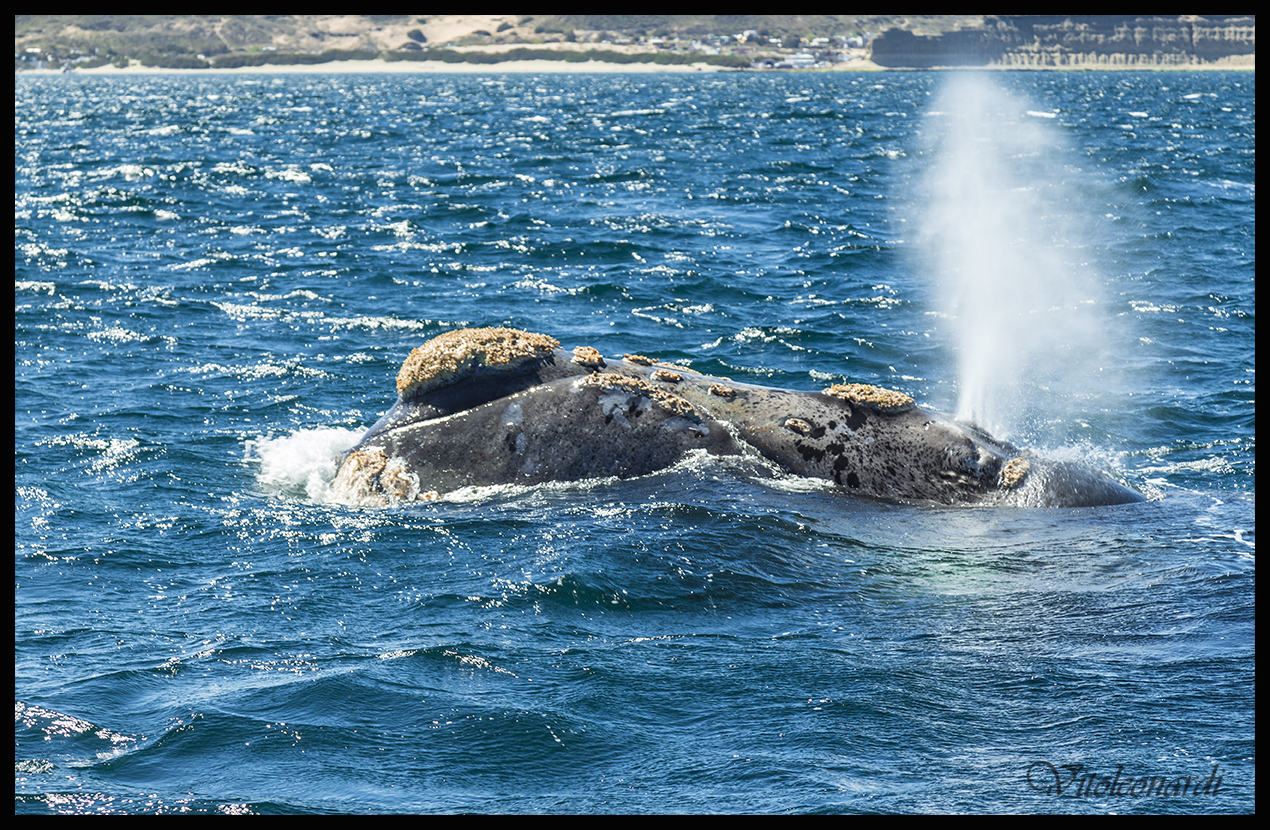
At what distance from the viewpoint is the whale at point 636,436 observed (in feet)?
46.1

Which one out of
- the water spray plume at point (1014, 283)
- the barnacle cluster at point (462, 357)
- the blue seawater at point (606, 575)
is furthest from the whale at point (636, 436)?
the water spray plume at point (1014, 283)

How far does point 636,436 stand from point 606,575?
2.63 m

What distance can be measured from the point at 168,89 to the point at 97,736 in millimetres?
165620

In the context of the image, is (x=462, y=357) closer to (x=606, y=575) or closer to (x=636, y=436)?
(x=636, y=436)

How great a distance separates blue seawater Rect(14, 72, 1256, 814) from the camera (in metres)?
8.54

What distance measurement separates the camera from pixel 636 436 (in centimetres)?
1417

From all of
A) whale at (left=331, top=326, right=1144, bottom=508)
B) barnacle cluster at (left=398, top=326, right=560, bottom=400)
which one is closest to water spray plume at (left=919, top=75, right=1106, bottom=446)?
whale at (left=331, top=326, right=1144, bottom=508)

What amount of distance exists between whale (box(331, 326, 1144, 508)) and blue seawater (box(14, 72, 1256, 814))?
34 cm

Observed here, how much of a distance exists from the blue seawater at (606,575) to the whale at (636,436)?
1.11 ft

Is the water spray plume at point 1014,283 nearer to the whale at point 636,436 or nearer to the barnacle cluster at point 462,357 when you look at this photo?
the whale at point 636,436

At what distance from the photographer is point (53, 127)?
82.6 meters

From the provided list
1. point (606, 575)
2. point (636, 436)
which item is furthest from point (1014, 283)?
point (606, 575)

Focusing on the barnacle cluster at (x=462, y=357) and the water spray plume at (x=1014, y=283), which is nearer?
the barnacle cluster at (x=462, y=357)
